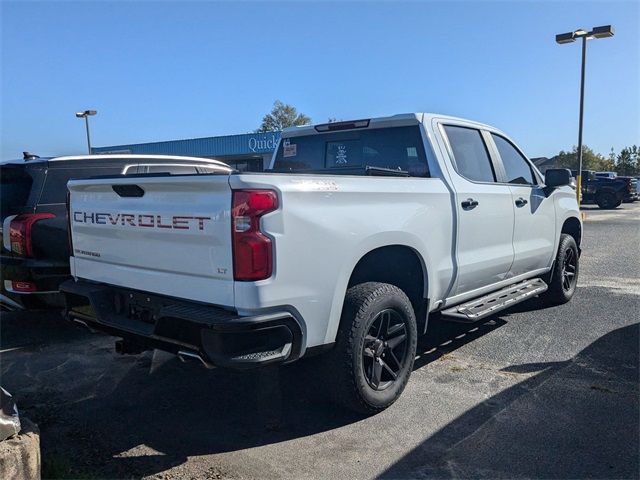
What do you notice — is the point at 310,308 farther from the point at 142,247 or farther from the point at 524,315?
the point at 524,315

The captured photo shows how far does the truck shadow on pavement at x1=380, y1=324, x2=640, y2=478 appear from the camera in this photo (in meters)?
2.96

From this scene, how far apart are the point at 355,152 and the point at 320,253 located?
2.10 m

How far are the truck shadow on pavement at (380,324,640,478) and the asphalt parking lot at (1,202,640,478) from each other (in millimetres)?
11

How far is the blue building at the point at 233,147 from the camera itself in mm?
33719

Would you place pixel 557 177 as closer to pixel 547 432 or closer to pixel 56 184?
pixel 547 432

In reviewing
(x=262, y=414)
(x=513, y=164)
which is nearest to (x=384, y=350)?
(x=262, y=414)

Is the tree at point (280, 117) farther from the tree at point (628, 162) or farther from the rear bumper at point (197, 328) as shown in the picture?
the rear bumper at point (197, 328)

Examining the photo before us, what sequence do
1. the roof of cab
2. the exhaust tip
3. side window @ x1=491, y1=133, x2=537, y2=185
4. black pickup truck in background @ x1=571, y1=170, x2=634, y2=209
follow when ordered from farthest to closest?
black pickup truck in background @ x1=571, y1=170, x2=634, y2=209, the roof of cab, side window @ x1=491, y1=133, x2=537, y2=185, the exhaust tip

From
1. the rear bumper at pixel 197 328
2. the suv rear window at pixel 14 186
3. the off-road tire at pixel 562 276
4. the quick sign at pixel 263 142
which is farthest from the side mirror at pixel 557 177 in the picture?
the quick sign at pixel 263 142

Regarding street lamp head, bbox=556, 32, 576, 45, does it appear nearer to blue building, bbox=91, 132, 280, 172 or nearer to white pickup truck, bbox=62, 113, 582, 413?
white pickup truck, bbox=62, 113, 582, 413

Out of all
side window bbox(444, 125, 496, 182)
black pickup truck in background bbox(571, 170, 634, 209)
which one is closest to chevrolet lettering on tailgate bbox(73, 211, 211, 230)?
side window bbox(444, 125, 496, 182)

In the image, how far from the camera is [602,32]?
17.8 m

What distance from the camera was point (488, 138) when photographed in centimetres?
523

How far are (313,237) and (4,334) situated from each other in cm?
441
